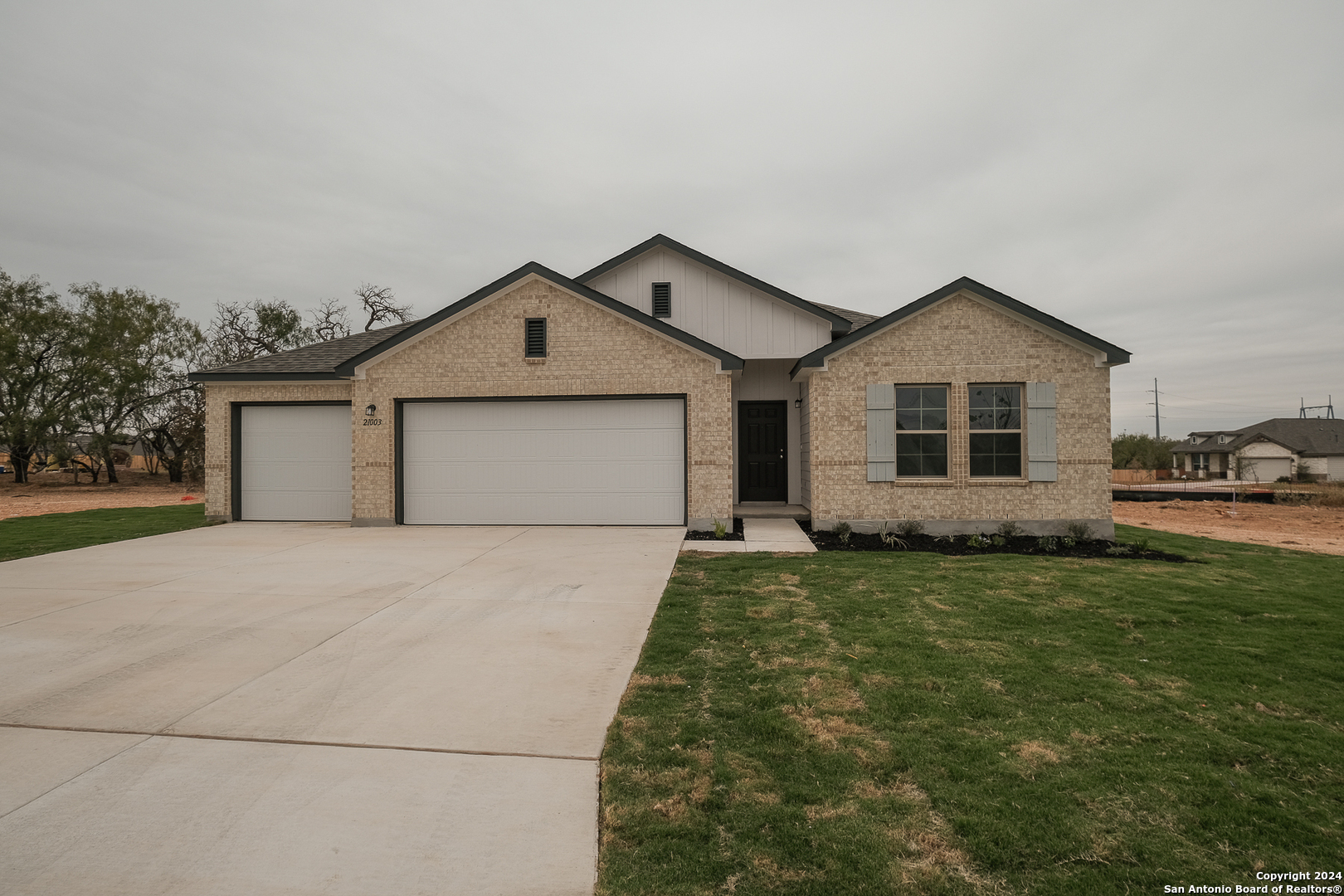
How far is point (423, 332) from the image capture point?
1257cm

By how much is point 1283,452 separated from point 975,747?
65.0 m

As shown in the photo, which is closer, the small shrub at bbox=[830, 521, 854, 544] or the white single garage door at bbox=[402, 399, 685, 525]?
the small shrub at bbox=[830, 521, 854, 544]

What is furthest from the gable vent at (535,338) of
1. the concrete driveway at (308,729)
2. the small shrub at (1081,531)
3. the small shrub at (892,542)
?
the small shrub at (1081,531)

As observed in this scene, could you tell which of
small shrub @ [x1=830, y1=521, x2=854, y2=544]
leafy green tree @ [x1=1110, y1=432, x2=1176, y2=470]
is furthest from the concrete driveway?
leafy green tree @ [x1=1110, y1=432, x2=1176, y2=470]

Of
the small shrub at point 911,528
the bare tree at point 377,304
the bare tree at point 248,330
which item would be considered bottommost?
the small shrub at point 911,528

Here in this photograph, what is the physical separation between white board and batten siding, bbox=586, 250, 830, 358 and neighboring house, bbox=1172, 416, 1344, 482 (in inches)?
1736

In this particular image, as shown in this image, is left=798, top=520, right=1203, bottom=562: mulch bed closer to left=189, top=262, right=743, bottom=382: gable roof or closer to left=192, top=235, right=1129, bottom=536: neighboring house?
left=192, top=235, right=1129, bottom=536: neighboring house

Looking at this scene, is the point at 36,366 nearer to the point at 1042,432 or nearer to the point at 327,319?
the point at 327,319

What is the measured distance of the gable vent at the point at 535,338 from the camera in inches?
486

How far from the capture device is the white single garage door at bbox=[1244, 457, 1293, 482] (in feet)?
159

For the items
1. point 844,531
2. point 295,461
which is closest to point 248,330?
point 295,461

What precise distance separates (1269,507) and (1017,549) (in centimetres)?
1937

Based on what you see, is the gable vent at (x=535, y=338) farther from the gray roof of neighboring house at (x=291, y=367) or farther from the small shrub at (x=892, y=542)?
the small shrub at (x=892, y=542)

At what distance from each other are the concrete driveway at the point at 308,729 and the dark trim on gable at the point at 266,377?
6.27 m
